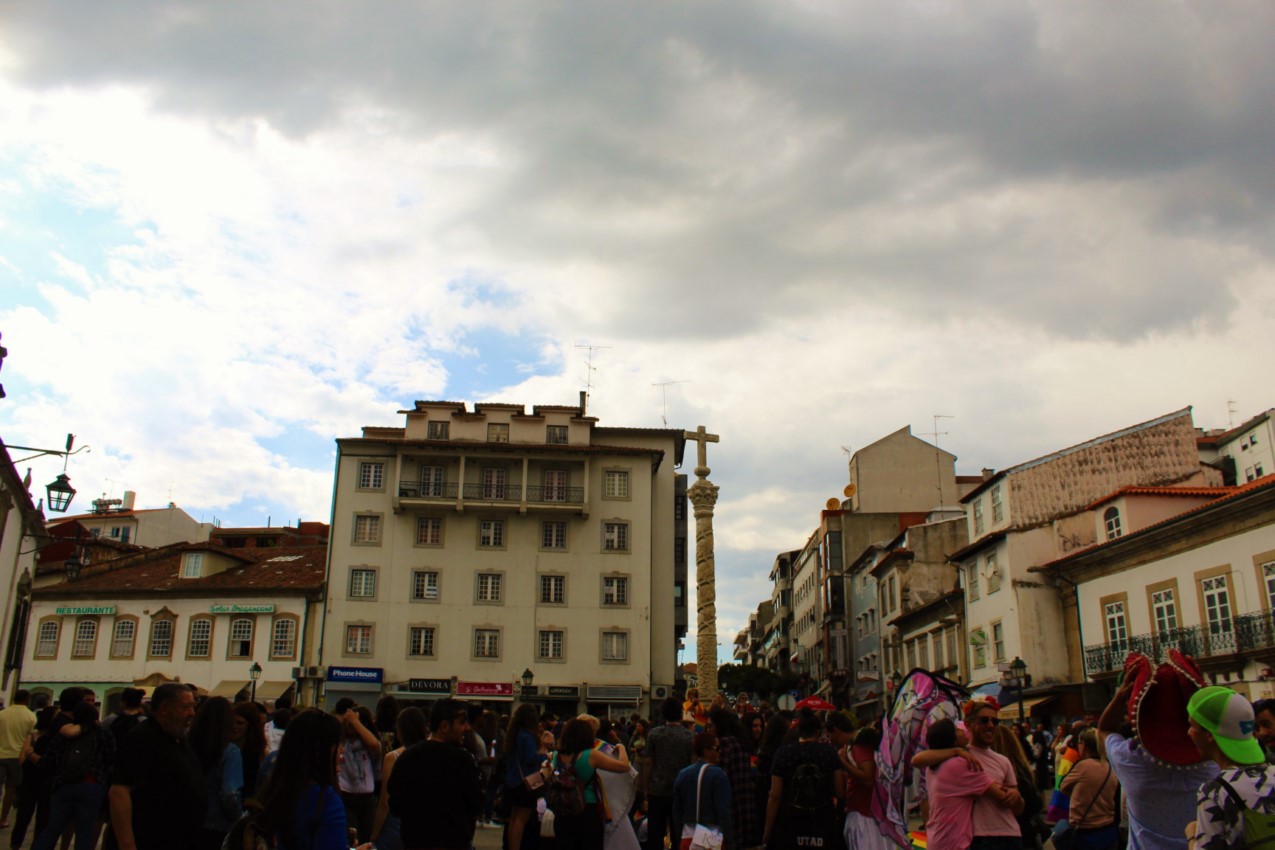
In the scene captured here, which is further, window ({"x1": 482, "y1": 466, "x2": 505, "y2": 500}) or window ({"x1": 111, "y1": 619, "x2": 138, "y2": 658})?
window ({"x1": 482, "y1": 466, "x2": 505, "y2": 500})

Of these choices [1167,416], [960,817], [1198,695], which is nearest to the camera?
[1198,695]

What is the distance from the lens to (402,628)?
49.0 metres

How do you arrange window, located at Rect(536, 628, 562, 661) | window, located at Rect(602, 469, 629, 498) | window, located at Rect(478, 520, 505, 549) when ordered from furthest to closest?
window, located at Rect(602, 469, 629, 498) < window, located at Rect(478, 520, 505, 549) < window, located at Rect(536, 628, 562, 661)

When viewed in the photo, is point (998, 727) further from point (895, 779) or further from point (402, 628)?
point (402, 628)

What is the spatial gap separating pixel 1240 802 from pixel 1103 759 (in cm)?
485

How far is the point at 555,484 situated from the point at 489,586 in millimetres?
5746

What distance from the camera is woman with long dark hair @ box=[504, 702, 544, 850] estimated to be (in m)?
10.1

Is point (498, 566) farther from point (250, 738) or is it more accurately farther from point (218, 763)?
point (218, 763)

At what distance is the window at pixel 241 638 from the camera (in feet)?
159

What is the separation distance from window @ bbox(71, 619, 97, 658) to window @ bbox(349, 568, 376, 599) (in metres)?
12.0

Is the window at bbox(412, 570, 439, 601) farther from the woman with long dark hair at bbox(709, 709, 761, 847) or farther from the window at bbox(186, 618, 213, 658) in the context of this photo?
the woman with long dark hair at bbox(709, 709, 761, 847)

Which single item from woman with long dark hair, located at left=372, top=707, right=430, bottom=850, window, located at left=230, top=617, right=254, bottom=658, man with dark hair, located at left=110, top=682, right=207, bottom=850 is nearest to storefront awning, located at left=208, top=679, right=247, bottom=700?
window, located at left=230, top=617, right=254, bottom=658

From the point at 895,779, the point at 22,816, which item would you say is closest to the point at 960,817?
the point at 895,779

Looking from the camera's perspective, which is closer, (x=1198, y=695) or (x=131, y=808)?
(x=1198, y=695)
